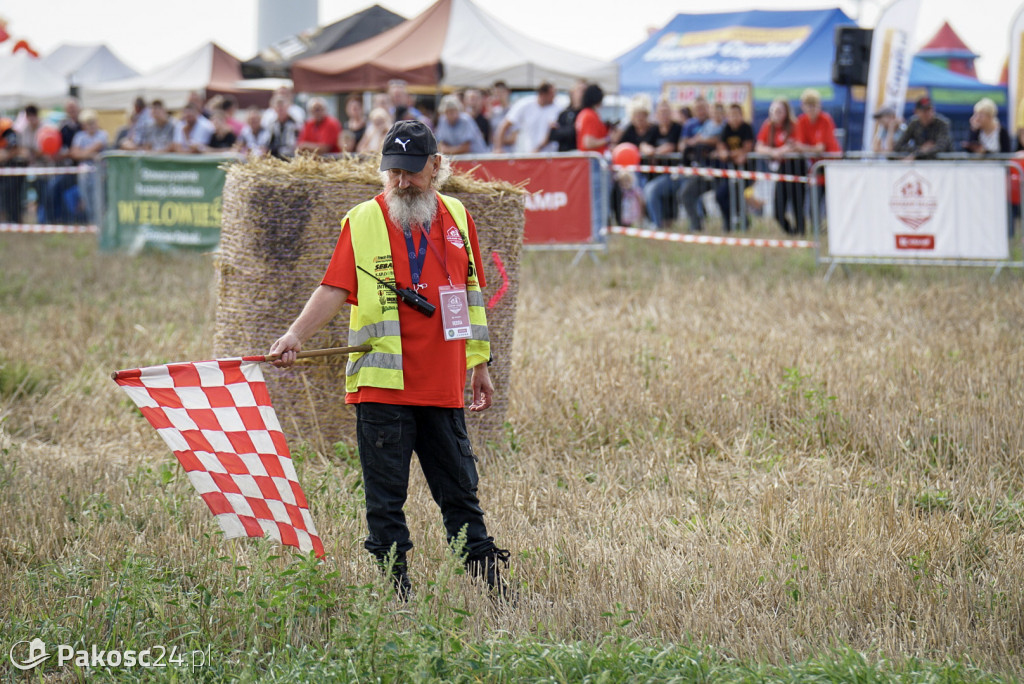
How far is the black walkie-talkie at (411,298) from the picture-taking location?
14.0ft

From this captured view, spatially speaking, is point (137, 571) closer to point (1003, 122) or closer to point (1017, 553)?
point (1017, 553)

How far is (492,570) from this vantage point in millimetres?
4508

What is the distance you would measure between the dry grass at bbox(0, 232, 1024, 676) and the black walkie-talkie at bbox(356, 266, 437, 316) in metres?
1.09

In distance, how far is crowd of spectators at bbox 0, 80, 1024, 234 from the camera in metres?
15.3

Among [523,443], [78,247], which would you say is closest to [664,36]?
[78,247]

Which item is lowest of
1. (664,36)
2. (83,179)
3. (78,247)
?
(78,247)

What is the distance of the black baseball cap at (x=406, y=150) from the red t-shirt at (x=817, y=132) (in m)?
12.2

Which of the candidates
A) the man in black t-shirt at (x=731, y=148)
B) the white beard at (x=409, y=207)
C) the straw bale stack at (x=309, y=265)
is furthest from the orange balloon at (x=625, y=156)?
the white beard at (x=409, y=207)

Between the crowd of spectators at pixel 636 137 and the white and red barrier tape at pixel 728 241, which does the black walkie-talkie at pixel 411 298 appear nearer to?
the white and red barrier tape at pixel 728 241

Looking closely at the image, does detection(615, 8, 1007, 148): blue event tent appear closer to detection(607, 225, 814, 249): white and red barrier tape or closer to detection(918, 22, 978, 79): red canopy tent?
detection(918, 22, 978, 79): red canopy tent

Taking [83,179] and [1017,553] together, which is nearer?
[1017,553]

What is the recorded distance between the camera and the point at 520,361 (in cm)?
808

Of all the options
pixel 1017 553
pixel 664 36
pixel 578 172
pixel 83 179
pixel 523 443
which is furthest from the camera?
pixel 664 36

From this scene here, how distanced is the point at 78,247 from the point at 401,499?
43.1 feet
